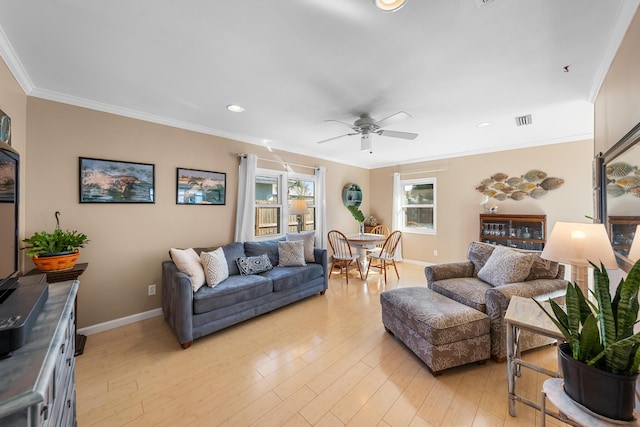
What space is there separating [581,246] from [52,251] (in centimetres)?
399

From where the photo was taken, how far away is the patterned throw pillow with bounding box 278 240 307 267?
354 cm

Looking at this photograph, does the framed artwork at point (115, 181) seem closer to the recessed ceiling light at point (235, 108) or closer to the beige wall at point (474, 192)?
the recessed ceiling light at point (235, 108)

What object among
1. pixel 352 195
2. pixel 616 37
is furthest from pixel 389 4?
pixel 352 195

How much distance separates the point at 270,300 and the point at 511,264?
261 centimetres

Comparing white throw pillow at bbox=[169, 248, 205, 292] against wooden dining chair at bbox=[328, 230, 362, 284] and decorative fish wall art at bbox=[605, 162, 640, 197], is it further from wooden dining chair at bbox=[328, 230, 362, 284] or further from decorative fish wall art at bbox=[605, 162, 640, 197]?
decorative fish wall art at bbox=[605, 162, 640, 197]

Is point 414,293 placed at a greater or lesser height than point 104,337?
greater

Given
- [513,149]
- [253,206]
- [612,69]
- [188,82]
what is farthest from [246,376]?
[513,149]

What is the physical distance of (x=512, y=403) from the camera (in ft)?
5.20

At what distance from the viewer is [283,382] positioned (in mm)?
1896

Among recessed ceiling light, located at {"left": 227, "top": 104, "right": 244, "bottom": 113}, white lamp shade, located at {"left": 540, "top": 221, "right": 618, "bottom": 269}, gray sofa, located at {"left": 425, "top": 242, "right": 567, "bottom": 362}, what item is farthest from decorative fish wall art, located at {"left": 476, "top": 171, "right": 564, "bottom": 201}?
recessed ceiling light, located at {"left": 227, "top": 104, "right": 244, "bottom": 113}

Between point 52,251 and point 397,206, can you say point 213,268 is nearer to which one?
point 52,251

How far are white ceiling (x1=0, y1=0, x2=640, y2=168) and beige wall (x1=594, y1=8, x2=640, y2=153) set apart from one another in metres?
0.12

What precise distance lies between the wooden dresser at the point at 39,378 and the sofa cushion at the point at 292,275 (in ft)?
6.73

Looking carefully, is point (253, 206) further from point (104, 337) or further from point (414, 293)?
point (414, 293)
